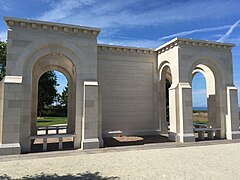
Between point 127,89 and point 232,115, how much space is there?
7.47 meters

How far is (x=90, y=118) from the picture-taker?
10023 millimetres

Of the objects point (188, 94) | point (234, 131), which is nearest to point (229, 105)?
→ point (234, 131)

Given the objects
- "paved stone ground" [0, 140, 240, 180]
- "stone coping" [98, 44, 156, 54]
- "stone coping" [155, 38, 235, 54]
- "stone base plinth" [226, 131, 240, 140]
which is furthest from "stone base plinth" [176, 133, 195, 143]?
"stone coping" [98, 44, 156, 54]

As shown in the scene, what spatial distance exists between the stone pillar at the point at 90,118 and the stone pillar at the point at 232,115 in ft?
29.3

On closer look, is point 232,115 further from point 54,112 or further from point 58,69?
point 54,112

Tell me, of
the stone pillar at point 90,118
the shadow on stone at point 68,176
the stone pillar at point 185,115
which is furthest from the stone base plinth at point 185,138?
the shadow on stone at point 68,176

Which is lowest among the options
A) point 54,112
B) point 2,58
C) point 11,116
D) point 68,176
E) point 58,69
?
point 68,176

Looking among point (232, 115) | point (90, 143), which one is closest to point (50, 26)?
point (90, 143)

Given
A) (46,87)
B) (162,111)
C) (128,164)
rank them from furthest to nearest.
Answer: (46,87) < (162,111) < (128,164)

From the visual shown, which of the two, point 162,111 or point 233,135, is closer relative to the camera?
point 233,135

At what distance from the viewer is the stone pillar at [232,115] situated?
12672 millimetres

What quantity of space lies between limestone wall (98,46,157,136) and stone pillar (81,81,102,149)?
3526mm

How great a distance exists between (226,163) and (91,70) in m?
7.61

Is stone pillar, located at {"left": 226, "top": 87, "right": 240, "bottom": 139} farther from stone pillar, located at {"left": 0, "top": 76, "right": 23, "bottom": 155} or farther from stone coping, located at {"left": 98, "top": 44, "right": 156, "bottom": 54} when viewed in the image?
stone pillar, located at {"left": 0, "top": 76, "right": 23, "bottom": 155}
